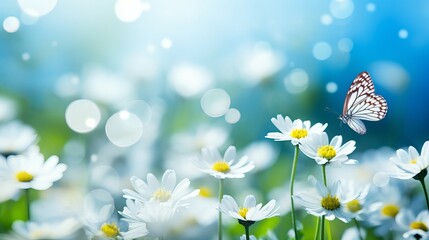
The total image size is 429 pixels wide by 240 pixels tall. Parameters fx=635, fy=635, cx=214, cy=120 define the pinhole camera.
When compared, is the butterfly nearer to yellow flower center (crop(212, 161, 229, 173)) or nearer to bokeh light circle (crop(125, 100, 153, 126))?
yellow flower center (crop(212, 161, 229, 173))

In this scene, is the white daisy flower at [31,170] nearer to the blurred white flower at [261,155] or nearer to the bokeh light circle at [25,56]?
the blurred white flower at [261,155]

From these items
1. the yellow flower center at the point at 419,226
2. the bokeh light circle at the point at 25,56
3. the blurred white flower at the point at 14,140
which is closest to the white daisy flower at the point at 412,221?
the yellow flower center at the point at 419,226

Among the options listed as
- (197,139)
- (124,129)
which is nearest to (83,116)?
(124,129)

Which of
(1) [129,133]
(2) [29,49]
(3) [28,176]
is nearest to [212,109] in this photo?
(1) [129,133]

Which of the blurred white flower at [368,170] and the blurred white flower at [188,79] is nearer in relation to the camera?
the blurred white flower at [368,170]

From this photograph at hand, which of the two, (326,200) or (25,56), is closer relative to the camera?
(326,200)

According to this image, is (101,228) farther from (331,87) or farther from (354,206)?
(331,87)

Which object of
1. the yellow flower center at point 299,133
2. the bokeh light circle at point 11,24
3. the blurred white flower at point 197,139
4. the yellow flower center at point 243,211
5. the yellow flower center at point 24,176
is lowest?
the blurred white flower at point 197,139
